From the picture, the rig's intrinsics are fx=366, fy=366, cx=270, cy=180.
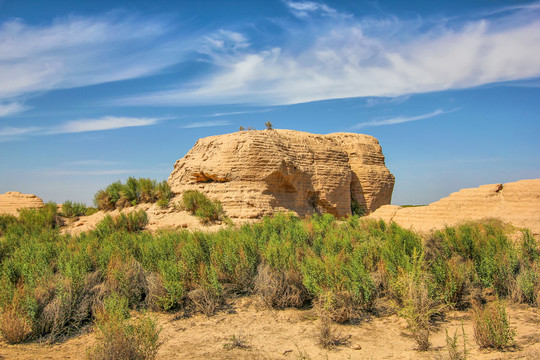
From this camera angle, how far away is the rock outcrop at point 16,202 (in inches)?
731

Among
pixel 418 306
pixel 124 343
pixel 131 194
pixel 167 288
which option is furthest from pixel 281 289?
pixel 131 194

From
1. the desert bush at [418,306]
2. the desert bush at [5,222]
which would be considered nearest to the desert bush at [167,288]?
the desert bush at [418,306]

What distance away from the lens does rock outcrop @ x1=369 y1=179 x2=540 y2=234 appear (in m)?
9.95

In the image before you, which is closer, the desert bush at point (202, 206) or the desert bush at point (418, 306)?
the desert bush at point (418, 306)

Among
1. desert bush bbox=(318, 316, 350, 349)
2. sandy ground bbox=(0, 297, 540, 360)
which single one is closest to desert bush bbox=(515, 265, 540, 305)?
sandy ground bbox=(0, 297, 540, 360)

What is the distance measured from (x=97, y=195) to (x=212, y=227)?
7.79m

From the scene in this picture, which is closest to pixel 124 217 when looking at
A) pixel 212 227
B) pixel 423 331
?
pixel 212 227

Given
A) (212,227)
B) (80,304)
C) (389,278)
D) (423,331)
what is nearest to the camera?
(423,331)

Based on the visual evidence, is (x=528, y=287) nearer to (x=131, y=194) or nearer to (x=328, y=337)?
(x=328, y=337)

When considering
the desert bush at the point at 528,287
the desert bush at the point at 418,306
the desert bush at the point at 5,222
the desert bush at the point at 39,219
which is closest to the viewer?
the desert bush at the point at 418,306

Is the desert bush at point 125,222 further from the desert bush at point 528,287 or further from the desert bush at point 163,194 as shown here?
the desert bush at point 528,287

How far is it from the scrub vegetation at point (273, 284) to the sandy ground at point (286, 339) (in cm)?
16

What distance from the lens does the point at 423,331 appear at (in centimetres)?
450

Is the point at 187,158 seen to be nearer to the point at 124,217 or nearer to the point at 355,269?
the point at 124,217
